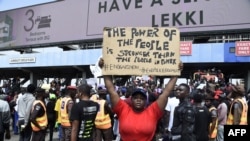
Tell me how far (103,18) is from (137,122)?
27.0 meters

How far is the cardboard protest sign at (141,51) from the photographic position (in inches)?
185

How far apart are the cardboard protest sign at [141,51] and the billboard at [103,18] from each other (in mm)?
20119

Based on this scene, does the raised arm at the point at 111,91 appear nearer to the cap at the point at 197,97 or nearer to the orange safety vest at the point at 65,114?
the cap at the point at 197,97

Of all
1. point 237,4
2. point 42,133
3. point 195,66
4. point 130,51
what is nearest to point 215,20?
point 237,4

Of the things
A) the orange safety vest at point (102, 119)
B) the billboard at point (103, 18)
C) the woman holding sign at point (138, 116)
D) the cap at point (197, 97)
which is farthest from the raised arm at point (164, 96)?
the billboard at point (103, 18)

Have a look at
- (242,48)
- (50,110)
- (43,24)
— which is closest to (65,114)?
(50,110)

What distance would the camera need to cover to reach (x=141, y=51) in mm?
4793

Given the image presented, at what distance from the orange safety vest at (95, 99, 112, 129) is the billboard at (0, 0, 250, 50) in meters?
16.2

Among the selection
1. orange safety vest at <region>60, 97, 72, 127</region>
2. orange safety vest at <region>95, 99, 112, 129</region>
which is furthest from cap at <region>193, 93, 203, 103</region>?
orange safety vest at <region>60, 97, 72, 127</region>

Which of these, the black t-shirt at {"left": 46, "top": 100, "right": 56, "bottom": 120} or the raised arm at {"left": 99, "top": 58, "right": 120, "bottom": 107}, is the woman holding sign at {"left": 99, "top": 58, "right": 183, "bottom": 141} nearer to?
the raised arm at {"left": 99, "top": 58, "right": 120, "bottom": 107}

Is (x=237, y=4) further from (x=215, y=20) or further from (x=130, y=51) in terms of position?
(x=130, y=51)

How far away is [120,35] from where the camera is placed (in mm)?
4727

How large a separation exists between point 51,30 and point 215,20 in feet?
51.8

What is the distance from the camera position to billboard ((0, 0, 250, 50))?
2483 cm
